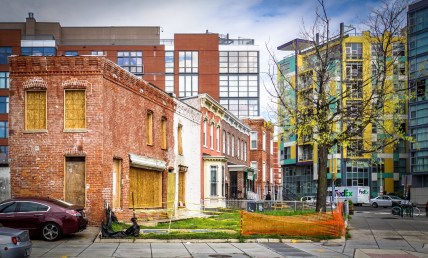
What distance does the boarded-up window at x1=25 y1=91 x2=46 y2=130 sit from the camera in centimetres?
2583

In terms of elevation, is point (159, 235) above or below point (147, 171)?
below

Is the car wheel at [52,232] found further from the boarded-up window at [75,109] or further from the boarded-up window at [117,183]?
the boarded-up window at [117,183]

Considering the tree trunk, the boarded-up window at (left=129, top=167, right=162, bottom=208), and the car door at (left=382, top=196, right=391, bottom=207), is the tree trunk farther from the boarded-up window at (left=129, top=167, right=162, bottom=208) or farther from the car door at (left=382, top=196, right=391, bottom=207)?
the car door at (left=382, top=196, right=391, bottom=207)

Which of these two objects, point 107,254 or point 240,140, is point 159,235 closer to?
point 107,254

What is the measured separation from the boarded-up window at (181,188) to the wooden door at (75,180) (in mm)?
13356

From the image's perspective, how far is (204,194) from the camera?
44.6 m

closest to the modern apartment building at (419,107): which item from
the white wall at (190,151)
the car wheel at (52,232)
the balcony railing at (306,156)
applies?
the balcony railing at (306,156)

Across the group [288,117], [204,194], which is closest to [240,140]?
[204,194]

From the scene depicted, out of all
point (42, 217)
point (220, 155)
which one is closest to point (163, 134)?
point (42, 217)

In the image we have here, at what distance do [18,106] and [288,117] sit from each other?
14.9 metres

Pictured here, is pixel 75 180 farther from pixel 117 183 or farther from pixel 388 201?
pixel 388 201

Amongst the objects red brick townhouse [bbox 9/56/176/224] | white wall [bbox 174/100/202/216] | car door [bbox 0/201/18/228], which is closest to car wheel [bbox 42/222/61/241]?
car door [bbox 0/201/18/228]

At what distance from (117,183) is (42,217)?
6.94m

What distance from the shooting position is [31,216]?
2105 cm
